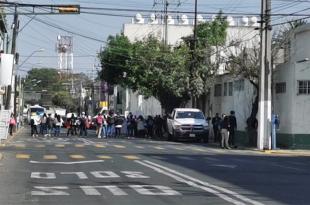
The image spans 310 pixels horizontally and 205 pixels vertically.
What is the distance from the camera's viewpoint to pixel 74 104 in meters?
154

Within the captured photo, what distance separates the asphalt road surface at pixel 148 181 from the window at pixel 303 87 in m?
11.1

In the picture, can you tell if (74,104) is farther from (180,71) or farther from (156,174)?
(156,174)

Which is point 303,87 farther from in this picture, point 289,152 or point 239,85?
point 239,85

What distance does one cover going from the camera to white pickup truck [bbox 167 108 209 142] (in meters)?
41.6

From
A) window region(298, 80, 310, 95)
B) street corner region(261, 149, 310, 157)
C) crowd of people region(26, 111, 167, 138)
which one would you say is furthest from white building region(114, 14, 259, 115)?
street corner region(261, 149, 310, 157)

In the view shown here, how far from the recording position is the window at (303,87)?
34.5 meters

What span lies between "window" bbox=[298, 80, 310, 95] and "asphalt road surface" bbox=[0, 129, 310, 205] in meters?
11.1

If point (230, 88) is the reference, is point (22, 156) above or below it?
below

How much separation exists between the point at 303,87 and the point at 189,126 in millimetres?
8983

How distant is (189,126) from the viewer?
41500 millimetres

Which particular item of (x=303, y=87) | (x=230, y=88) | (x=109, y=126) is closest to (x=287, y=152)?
(x=303, y=87)

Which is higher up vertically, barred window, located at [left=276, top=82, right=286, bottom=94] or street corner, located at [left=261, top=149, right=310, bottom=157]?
barred window, located at [left=276, top=82, right=286, bottom=94]

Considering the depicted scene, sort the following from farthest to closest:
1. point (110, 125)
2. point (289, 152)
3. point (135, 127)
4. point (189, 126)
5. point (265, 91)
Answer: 1. point (135, 127)
2. point (110, 125)
3. point (189, 126)
4. point (265, 91)
5. point (289, 152)

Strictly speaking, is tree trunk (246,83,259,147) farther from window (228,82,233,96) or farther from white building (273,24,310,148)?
window (228,82,233,96)
